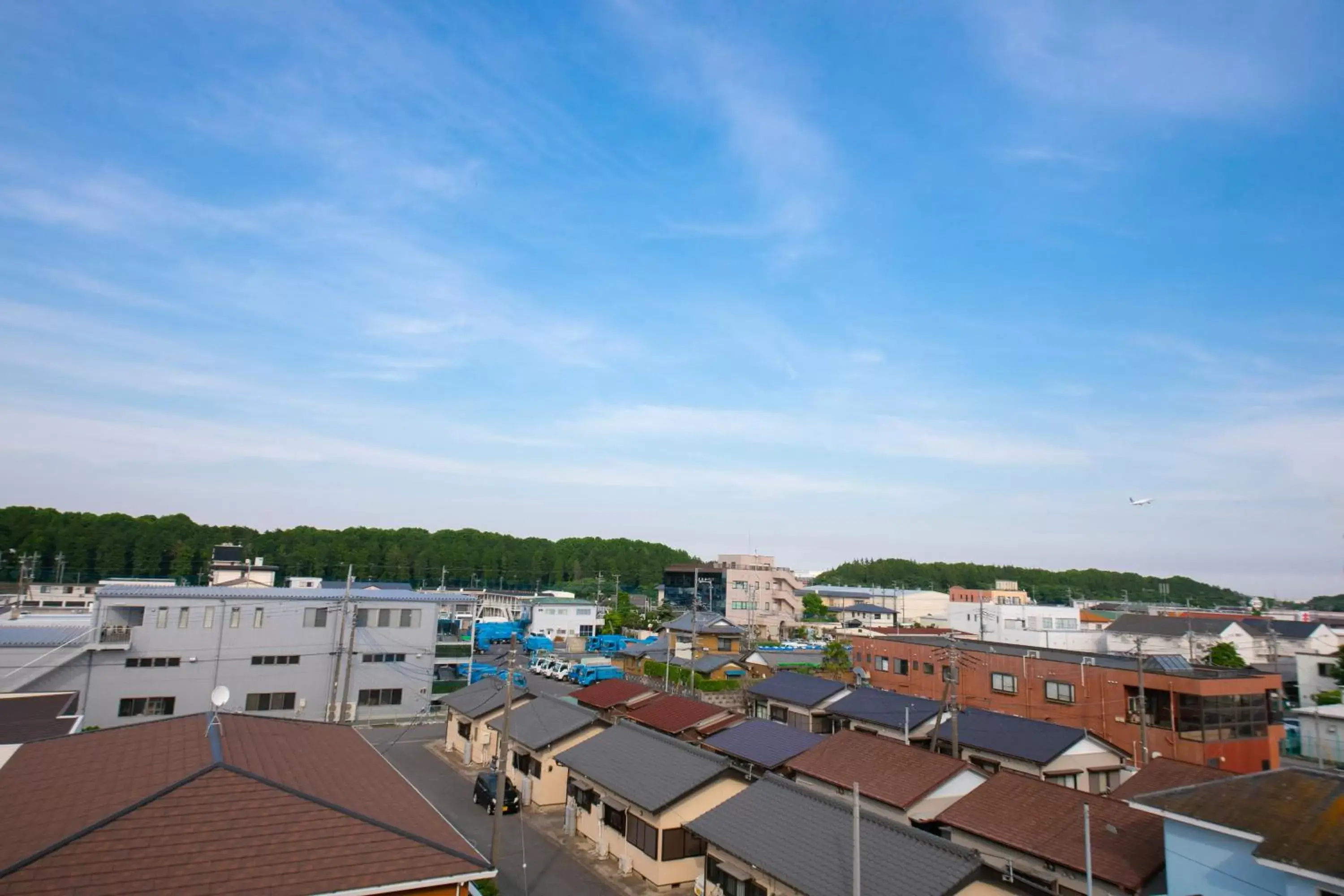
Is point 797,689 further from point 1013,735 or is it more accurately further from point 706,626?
point 706,626

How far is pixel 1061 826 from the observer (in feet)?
52.2

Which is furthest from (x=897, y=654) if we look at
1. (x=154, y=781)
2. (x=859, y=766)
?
(x=154, y=781)

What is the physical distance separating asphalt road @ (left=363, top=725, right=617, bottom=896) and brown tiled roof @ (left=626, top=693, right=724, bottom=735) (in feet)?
18.7

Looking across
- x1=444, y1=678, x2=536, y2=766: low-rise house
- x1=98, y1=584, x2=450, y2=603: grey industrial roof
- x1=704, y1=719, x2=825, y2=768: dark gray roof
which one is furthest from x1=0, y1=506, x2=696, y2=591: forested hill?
x1=704, y1=719, x2=825, y2=768: dark gray roof

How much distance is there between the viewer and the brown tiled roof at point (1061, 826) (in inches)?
565

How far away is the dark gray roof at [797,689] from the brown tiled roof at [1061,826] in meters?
15.9

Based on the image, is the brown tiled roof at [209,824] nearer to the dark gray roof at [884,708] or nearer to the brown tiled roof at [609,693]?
the brown tiled roof at [609,693]

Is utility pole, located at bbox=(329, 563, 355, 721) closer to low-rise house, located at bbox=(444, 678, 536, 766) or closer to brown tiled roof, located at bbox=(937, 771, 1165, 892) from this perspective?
low-rise house, located at bbox=(444, 678, 536, 766)

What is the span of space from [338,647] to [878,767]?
2774 cm

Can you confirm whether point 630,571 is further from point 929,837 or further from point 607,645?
point 929,837

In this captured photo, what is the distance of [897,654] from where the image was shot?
43.7m

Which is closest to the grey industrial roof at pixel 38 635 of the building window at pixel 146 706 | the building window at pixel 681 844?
the building window at pixel 146 706

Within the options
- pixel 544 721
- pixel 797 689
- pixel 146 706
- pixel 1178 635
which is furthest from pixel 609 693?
pixel 1178 635

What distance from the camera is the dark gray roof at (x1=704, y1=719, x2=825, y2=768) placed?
23031 millimetres
